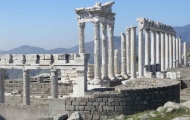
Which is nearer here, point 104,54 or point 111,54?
point 104,54

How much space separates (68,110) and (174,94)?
5.76m

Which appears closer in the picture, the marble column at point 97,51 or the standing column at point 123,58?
the marble column at point 97,51

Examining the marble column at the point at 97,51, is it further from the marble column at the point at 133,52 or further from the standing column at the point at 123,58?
the standing column at the point at 123,58

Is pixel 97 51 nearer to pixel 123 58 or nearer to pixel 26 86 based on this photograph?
pixel 123 58

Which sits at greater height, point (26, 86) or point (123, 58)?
point (123, 58)

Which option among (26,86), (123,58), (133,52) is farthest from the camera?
(123,58)

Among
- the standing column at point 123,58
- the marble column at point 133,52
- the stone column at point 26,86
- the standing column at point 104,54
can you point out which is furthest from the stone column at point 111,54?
the stone column at point 26,86

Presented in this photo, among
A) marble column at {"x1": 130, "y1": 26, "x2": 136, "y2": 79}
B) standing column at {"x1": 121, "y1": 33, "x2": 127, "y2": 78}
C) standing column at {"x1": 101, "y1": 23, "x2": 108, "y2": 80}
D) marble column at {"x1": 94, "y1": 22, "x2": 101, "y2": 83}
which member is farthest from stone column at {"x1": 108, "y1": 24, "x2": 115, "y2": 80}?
standing column at {"x1": 121, "y1": 33, "x2": 127, "y2": 78}

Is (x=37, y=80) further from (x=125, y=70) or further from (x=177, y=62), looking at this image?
(x=177, y=62)

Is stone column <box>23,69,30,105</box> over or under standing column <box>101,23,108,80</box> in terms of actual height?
under

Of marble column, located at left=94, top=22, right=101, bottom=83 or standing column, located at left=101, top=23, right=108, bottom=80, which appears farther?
standing column, located at left=101, top=23, right=108, bottom=80

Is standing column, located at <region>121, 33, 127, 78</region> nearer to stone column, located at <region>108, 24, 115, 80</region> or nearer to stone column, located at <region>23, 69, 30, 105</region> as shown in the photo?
stone column, located at <region>108, 24, 115, 80</region>

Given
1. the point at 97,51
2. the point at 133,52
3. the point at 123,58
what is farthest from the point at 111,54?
the point at 123,58

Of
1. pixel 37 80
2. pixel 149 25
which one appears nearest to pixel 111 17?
pixel 149 25
